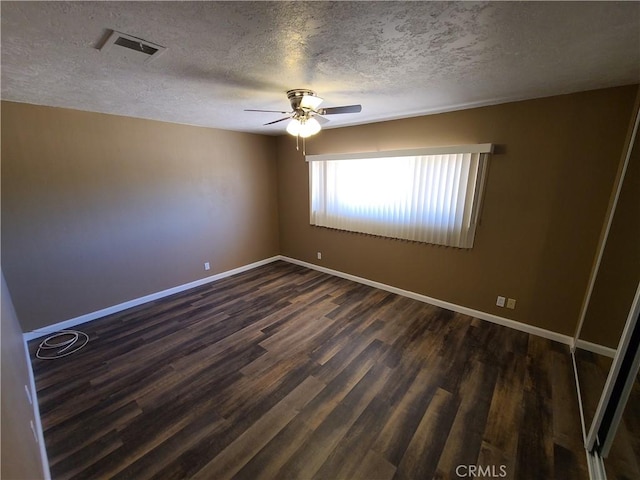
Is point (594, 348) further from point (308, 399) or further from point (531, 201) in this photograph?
point (308, 399)

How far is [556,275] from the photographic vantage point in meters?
2.55

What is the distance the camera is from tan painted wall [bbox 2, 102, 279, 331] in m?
2.54

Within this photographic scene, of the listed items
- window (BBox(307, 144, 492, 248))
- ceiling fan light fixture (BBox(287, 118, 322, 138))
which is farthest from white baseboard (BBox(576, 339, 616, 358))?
ceiling fan light fixture (BBox(287, 118, 322, 138))

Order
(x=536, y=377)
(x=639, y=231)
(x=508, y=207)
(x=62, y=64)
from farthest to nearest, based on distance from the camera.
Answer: (x=508, y=207) → (x=536, y=377) → (x=639, y=231) → (x=62, y=64)

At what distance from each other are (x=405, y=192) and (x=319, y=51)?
2.24 metres

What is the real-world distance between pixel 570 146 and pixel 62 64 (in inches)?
155

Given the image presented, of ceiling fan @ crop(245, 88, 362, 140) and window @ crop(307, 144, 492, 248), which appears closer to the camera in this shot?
ceiling fan @ crop(245, 88, 362, 140)

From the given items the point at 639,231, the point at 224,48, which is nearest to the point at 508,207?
the point at 639,231

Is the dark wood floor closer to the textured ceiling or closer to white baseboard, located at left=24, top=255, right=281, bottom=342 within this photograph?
white baseboard, located at left=24, top=255, right=281, bottom=342

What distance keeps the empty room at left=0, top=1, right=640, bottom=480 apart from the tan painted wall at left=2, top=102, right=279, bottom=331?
0.07 feet

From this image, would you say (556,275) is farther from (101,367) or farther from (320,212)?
(101,367)

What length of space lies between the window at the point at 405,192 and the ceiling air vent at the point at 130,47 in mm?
2637

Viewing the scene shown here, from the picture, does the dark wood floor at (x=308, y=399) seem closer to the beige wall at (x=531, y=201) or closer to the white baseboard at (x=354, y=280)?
the white baseboard at (x=354, y=280)

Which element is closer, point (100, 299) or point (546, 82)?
point (546, 82)
